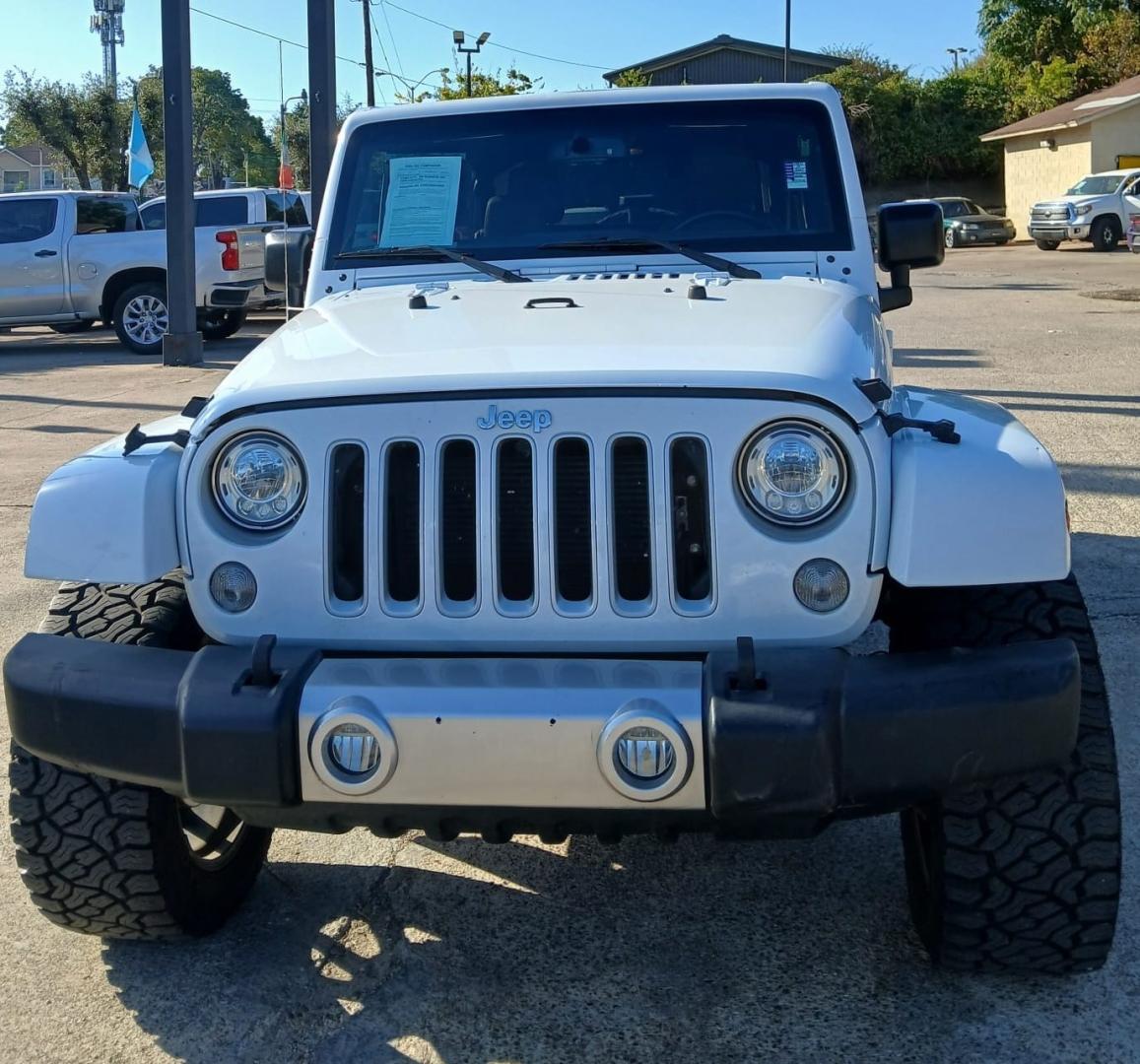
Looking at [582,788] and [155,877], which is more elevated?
[582,788]

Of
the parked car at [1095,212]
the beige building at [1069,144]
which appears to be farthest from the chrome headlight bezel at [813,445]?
the beige building at [1069,144]

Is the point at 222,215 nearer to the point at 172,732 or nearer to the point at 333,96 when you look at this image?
the point at 333,96

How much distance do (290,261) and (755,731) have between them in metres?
2.60

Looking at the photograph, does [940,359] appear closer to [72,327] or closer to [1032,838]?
[72,327]

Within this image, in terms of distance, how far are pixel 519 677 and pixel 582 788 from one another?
0.21 meters

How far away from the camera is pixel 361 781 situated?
238 cm

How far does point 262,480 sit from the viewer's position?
8.65ft

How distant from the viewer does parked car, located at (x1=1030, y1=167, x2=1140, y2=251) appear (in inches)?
1209

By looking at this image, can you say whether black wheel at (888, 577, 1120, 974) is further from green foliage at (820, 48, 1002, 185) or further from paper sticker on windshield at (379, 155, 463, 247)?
green foliage at (820, 48, 1002, 185)

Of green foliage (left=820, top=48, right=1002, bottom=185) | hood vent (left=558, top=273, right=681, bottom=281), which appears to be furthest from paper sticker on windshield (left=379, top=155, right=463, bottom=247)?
green foliage (left=820, top=48, right=1002, bottom=185)

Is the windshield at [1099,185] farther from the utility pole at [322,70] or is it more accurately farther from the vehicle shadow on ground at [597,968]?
the vehicle shadow on ground at [597,968]

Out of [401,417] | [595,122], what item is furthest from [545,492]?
[595,122]

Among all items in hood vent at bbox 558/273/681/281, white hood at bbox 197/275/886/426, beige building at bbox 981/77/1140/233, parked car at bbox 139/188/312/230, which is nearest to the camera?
white hood at bbox 197/275/886/426

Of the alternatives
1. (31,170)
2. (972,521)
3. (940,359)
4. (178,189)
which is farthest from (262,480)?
(31,170)
